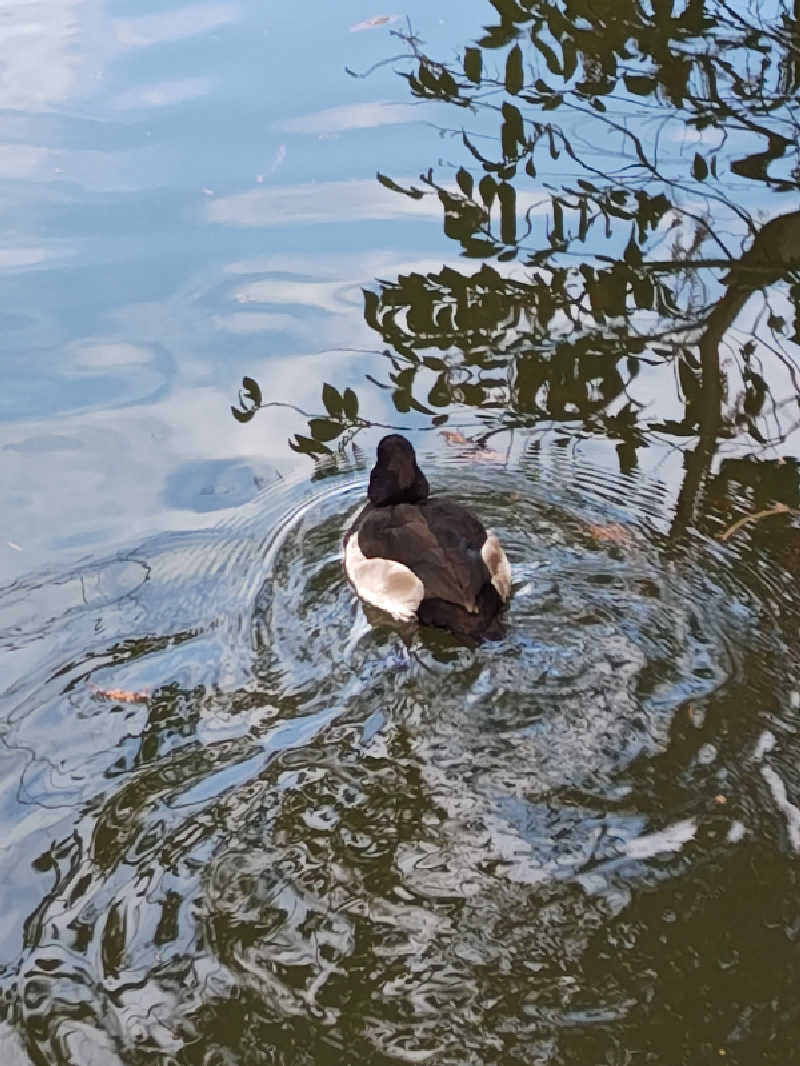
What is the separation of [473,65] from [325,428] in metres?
4.53

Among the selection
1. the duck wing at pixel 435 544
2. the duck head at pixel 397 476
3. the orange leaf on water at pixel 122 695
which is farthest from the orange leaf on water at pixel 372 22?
the orange leaf on water at pixel 122 695

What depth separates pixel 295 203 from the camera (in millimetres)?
9406

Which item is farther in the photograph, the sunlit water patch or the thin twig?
the thin twig

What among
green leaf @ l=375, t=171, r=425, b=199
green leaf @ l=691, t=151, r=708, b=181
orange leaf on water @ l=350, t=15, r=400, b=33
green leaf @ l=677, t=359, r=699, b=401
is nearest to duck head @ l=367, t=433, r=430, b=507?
green leaf @ l=677, t=359, r=699, b=401

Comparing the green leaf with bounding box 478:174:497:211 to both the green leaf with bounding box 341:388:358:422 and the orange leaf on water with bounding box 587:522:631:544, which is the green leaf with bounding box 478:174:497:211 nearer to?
the green leaf with bounding box 341:388:358:422

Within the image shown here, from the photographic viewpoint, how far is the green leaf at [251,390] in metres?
7.38

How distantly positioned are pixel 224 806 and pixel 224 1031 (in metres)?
0.91

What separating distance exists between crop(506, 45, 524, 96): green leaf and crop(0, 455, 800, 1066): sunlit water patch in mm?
4957

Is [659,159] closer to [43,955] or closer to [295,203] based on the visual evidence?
[295,203]

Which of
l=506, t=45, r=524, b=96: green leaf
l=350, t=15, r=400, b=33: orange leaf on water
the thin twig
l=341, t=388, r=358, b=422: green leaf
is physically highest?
l=506, t=45, r=524, b=96: green leaf

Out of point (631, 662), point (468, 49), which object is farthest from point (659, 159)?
point (631, 662)

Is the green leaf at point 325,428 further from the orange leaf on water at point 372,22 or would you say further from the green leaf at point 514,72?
the orange leaf on water at point 372,22

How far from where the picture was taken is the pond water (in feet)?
13.2

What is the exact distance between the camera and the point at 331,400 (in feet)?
23.8
